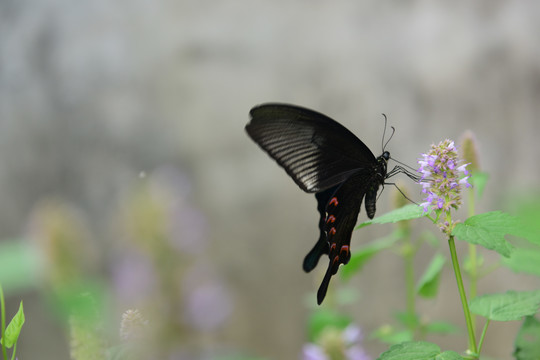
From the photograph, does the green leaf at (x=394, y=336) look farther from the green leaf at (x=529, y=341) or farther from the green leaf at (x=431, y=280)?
the green leaf at (x=529, y=341)

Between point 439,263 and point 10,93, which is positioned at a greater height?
point 10,93

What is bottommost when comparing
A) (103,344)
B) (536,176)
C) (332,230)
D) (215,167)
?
(103,344)

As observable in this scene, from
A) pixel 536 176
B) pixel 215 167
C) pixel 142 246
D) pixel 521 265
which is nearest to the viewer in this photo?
pixel 142 246

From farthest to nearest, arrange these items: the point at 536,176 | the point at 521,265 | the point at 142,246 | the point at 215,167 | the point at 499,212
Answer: the point at 215,167
the point at 536,176
the point at 521,265
the point at 499,212
the point at 142,246

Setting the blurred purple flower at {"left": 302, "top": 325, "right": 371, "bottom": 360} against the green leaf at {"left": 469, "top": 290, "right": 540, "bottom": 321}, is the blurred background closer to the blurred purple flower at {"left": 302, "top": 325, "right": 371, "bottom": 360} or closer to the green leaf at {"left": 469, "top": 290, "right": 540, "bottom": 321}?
the blurred purple flower at {"left": 302, "top": 325, "right": 371, "bottom": 360}

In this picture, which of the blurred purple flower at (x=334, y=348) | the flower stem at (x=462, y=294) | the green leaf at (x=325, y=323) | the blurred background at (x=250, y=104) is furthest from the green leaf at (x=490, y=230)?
the blurred background at (x=250, y=104)

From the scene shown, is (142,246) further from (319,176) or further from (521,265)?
(521,265)

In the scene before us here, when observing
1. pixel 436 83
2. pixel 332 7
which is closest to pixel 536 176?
pixel 436 83
